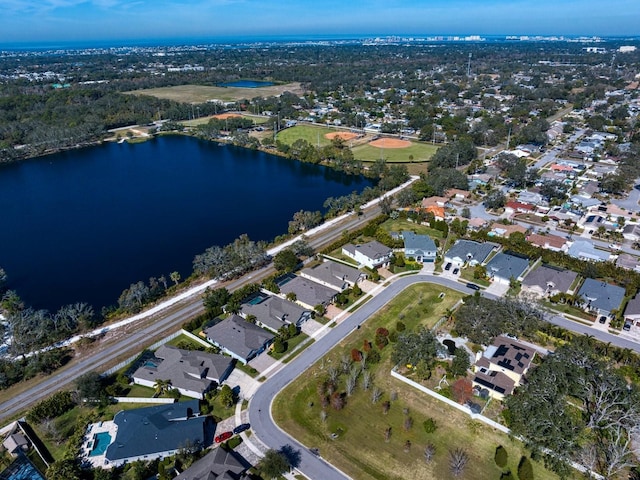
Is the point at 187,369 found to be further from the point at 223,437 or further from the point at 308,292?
→ the point at 308,292

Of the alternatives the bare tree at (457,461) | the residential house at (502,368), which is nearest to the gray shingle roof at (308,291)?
the residential house at (502,368)

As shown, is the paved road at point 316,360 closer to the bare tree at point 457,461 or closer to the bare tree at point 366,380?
the bare tree at point 366,380

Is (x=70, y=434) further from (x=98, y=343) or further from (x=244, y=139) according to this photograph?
(x=244, y=139)

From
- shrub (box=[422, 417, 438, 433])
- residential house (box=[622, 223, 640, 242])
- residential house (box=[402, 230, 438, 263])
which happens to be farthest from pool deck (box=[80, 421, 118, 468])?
residential house (box=[622, 223, 640, 242])

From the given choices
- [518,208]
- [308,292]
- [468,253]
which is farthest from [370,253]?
[518,208]

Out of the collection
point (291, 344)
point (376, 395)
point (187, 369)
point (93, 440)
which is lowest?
point (291, 344)

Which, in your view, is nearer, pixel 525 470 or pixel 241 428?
pixel 525 470

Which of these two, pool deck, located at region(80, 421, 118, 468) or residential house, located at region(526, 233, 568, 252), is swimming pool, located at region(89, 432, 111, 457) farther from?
residential house, located at region(526, 233, 568, 252)
